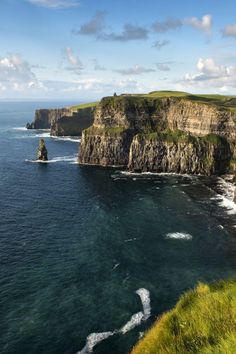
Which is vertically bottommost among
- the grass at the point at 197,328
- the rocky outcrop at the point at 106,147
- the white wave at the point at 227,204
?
the white wave at the point at 227,204

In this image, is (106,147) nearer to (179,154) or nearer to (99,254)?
(179,154)

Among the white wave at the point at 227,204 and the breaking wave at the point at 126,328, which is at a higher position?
the white wave at the point at 227,204

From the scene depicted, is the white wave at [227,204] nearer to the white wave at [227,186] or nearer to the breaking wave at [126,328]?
the white wave at [227,186]

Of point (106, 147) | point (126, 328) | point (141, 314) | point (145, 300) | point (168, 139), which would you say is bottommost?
point (126, 328)

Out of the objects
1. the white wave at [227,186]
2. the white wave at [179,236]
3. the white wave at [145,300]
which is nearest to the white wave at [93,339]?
the white wave at [145,300]

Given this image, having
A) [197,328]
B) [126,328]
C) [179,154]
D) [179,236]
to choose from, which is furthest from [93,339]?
[179,154]
